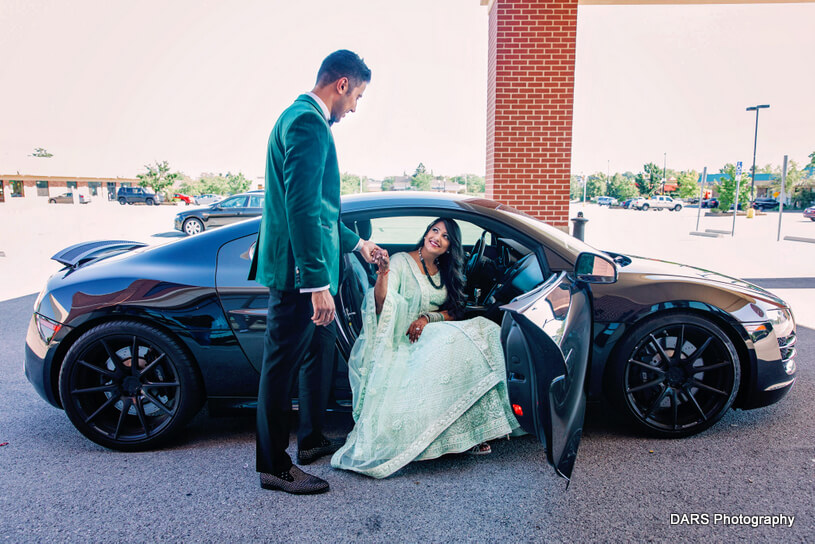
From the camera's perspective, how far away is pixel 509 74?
290 inches

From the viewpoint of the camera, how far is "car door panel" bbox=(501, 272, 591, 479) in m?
2.03

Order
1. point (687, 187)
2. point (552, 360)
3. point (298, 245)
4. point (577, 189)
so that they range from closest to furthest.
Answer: point (552, 360), point (298, 245), point (687, 187), point (577, 189)

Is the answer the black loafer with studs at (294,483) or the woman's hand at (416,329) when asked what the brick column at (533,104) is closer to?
the woman's hand at (416,329)

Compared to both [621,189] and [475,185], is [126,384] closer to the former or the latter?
[475,185]

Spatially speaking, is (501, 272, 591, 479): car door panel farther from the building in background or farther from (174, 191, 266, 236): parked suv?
the building in background

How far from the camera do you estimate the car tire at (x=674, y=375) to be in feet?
→ 9.48

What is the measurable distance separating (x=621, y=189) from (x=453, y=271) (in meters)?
87.4

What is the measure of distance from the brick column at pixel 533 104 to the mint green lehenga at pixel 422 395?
4.94 meters

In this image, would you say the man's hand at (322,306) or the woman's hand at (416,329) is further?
the woman's hand at (416,329)

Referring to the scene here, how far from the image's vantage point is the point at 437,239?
10.6ft

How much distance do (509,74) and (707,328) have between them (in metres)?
5.37

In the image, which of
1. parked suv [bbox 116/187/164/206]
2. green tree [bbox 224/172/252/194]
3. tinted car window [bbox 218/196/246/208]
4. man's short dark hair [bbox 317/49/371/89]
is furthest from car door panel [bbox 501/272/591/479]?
green tree [bbox 224/172/252/194]

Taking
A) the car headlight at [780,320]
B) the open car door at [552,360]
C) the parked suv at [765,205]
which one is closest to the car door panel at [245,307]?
the open car door at [552,360]

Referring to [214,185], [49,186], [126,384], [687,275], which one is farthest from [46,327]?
[214,185]
